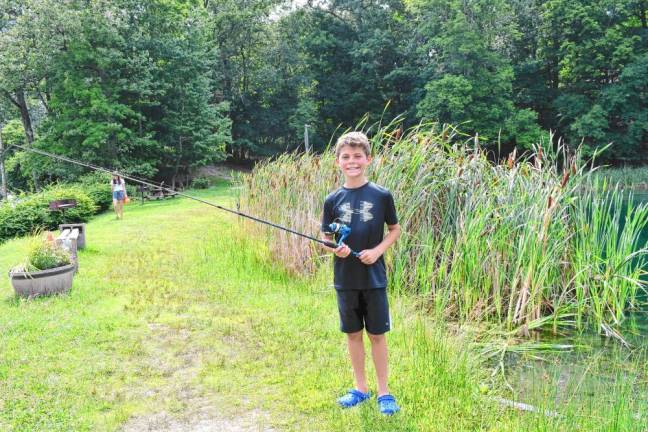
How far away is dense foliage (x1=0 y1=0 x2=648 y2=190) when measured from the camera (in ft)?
66.9

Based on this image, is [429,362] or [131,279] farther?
[131,279]

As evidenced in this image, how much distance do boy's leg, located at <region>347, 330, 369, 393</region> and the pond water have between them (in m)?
0.99

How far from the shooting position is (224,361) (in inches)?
144

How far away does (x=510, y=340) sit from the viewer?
4500 millimetres

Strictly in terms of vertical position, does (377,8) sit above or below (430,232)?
above

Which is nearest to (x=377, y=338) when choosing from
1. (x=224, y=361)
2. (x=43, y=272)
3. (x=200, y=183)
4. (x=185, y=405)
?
(x=185, y=405)

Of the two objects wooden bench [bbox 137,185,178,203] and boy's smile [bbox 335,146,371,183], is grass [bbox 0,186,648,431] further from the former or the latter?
wooden bench [bbox 137,185,178,203]

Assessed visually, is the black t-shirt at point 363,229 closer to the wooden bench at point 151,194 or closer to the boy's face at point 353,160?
the boy's face at point 353,160

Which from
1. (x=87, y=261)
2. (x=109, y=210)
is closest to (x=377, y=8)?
(x=109, y=210)

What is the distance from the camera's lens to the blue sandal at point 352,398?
285 cm

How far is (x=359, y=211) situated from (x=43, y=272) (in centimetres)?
411

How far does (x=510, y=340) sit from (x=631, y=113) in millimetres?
26151

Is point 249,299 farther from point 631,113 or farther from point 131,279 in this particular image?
point 631,113

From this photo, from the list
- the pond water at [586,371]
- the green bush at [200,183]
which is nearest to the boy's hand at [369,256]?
the pond water at [586,371]
